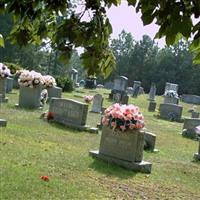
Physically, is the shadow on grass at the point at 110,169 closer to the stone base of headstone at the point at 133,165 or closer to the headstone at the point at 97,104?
the stone base of headstone at the point at 133,165

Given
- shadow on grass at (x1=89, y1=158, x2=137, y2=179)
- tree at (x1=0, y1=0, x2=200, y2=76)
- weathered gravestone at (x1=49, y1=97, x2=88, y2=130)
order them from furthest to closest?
weathered gravestone at (x1=49, y1=97, x2=88, y2=130)
shadow on grass at (x1=89, y1=158, x2=137, y2=179)
tree at (x1=0, y1=0, x2=200, y2=76)

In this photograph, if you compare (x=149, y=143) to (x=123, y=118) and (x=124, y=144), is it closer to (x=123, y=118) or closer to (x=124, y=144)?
(x=124, y=144)

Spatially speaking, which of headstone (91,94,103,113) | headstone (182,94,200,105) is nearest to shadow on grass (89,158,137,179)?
headstone (91,94,103,113)

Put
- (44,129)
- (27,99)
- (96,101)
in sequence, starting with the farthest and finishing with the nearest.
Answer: (96,101) < (27,99) < (44,129)

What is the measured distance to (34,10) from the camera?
11.4 feet

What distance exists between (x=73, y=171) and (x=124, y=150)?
1.73 meters

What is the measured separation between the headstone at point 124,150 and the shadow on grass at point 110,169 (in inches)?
7.4

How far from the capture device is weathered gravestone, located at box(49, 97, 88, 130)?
1522cm

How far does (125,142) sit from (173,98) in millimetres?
23749

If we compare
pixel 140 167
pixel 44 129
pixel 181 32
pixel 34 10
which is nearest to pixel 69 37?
pixel 34 10

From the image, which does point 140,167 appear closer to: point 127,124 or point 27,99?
point 127,124

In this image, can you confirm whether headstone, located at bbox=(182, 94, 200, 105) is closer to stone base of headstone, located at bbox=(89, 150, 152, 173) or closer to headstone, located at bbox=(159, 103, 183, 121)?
headstone, located at bbox=(159, 103, 183, 121)

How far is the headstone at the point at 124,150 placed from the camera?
32.6 ft

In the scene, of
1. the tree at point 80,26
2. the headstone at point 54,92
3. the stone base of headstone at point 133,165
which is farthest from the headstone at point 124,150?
the headstone at point 54,92
